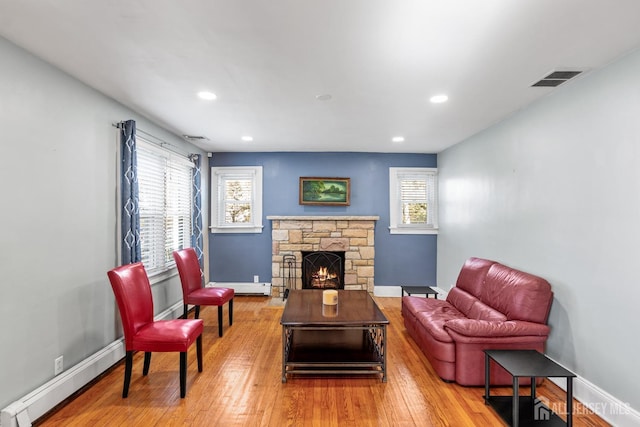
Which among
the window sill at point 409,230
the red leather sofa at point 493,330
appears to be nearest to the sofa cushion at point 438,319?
the red leather sofa at point 493,330

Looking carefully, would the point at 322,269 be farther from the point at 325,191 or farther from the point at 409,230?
the point at 409,230

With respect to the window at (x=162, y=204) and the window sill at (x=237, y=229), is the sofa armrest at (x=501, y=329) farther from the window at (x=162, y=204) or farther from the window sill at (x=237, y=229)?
the window sill at (x=237, y=229)

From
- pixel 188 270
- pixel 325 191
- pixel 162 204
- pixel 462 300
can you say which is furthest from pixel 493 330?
pixel 162 204

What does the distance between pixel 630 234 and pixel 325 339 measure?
2636 mm

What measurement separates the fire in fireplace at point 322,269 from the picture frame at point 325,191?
908 millimetres

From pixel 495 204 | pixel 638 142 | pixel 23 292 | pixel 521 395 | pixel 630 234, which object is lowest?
pixel 521 395

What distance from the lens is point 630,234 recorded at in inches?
82.5

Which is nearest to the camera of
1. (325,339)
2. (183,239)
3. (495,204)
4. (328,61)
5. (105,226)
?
(328,61)

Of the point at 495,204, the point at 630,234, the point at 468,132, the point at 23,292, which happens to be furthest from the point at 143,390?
the point at 468,132

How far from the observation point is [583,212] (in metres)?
2.46

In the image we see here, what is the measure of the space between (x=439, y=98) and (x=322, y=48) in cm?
142

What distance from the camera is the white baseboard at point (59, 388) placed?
6.44ft

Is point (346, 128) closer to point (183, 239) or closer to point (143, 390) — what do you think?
point (183, 239)

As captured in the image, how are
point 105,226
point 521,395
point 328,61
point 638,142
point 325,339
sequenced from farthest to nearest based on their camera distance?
point 325,339 < point 105,226 < point 521,395 < point 328,61 < point 638,142
